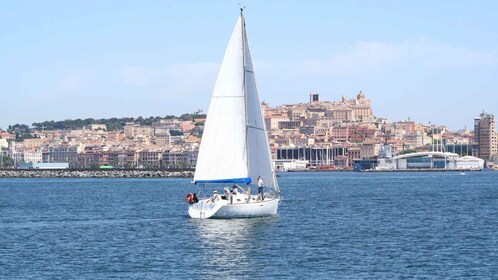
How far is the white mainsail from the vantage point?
42844mm

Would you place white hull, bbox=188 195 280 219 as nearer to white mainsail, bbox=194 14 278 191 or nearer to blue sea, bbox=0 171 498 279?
blue sea, bbox=0 171 498 279

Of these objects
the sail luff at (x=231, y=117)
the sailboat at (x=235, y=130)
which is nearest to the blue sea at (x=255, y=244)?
the sailboat at (x=235, y=130)

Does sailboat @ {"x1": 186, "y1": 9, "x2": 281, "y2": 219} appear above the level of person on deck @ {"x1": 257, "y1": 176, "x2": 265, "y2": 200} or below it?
above

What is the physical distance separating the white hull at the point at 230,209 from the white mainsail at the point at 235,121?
967 mm

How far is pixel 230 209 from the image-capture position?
41.8m

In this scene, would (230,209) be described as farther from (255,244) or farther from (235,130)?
(255,244)

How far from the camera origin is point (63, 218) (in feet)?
159

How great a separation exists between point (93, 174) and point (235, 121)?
11462 cm

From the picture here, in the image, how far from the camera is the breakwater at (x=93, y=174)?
15075cm

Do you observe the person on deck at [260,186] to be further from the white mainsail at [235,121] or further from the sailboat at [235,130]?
the white mainsail at [235,121]

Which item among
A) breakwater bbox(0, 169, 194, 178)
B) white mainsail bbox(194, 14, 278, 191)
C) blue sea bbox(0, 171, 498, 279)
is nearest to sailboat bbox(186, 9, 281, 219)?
white mainsail bbox(194, 14, 278, 191)

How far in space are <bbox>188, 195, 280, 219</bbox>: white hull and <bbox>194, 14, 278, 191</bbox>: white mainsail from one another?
967mm

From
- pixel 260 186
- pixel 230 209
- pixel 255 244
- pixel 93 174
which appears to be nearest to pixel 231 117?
pixel 260 186

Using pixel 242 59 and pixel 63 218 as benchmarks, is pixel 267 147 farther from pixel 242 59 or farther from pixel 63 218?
pixel 63 218
